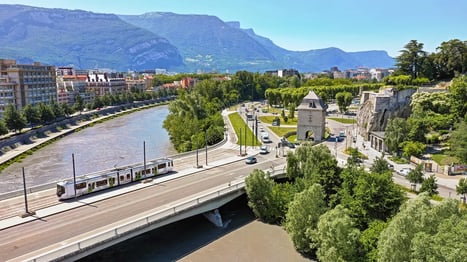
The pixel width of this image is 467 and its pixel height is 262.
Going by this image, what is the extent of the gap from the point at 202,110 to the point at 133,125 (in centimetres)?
3418

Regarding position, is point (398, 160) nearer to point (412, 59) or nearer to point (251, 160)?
point (251, 160)

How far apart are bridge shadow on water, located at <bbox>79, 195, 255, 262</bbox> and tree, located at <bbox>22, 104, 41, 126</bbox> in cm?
6528

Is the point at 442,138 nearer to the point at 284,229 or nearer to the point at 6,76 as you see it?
the point at 284,229

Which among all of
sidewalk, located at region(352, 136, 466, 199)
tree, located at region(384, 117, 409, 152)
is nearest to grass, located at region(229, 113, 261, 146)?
sidewalk, located at region(352, 136, 466, 199)

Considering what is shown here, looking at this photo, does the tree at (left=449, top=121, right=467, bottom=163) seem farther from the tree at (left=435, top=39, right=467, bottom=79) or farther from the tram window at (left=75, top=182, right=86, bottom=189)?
the tram window at (left=75, top=182, right=86, bottom=189)

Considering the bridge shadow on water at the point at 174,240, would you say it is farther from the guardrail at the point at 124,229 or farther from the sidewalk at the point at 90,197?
the sidewalk at the point at 90,197

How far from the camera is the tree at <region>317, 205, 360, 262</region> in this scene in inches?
981

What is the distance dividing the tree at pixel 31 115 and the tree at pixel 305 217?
7444cm

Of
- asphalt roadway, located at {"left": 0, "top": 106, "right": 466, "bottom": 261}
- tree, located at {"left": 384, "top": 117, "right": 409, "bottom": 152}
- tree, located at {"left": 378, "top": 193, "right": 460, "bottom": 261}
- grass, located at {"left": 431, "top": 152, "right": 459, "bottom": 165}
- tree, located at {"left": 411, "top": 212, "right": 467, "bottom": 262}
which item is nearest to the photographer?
tree, located at {"left": 411, "top": 212, "right": 467, "bottom": 262}

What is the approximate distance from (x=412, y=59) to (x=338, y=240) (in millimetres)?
71544

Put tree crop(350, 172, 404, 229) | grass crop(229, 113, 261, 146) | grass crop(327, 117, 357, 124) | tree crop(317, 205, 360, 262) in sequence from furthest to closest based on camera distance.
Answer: grass crop(327, 117, 357, 124)
grass crop(229, 113, 261, 146)
tree crop(350, 172, 404, 229)
tree crop(317, 205, 360, 262)

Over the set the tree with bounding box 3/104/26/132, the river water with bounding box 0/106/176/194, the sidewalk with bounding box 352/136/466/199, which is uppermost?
the tree with bounding box 3/104/26/132

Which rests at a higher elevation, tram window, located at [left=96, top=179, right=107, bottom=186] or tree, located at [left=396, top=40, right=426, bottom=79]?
tree, located at [left=396, top=40, right=426, bottom=79]

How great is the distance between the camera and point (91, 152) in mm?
67750
